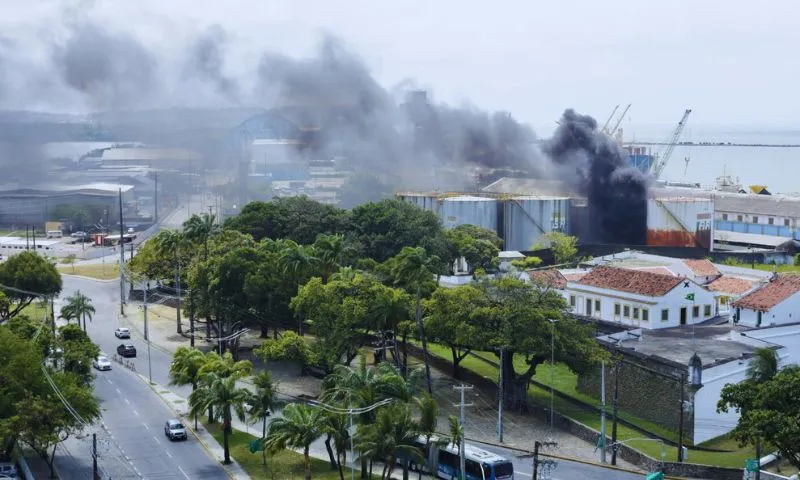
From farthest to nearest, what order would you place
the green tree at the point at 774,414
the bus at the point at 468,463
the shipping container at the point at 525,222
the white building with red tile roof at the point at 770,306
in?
the shipping container at the point at 525,222 → the white building with red tile roof at the point at 770,306 → the bus at the point at 468,463 → the green tree at the point at 774,414

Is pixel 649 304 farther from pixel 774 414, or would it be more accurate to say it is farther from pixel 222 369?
pixel 222 369

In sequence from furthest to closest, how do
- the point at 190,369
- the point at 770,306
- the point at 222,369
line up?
the point at 770,306
the point at 190,369
the point at 222,369

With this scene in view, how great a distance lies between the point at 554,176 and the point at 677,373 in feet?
266

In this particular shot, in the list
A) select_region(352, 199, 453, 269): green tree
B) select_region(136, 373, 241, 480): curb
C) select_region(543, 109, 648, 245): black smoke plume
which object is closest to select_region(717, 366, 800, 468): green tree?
select_region(136, 373, 241, 480): curb

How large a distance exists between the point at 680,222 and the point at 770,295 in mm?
52956

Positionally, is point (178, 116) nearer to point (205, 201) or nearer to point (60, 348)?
point (205, 201)

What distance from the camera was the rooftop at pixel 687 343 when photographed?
2168 inches

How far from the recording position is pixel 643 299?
65.4m

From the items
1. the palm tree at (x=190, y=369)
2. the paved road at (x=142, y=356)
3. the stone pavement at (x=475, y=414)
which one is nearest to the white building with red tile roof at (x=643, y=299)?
the stone pavement at (x=475, y=414)

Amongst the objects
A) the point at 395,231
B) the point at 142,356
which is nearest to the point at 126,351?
the point at 142,356

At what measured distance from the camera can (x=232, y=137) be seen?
153125mm

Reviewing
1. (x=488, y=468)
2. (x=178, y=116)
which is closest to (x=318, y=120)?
(x=178, y=116)

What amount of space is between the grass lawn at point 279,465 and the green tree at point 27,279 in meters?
33.2

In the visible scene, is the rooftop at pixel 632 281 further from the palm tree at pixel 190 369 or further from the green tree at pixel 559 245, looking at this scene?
the green tree at pixel 559 245
